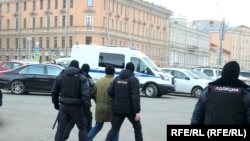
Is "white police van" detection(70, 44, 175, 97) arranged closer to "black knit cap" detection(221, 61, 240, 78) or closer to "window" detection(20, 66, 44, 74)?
"window" detection(20, 66, 44, 74)

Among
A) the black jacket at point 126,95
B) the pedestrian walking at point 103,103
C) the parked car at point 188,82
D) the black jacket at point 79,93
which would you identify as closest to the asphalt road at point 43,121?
the pedestrian walking at point 103,103

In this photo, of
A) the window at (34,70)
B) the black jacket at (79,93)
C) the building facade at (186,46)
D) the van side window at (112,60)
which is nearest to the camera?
the black jacket at (79,93)

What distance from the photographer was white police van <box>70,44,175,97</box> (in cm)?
2181

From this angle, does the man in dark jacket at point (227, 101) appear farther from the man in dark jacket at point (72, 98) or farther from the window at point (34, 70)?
the window at point (34, 70)

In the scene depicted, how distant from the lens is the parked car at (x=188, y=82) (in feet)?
77.7

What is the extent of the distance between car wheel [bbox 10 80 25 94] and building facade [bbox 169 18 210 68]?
313ft

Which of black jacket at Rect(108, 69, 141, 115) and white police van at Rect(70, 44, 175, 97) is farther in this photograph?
white police van at Rect(70, 44, 175, 97)

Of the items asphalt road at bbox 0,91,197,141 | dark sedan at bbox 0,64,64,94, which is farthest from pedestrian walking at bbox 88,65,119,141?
dark sedan at bbox 0,64,64,94

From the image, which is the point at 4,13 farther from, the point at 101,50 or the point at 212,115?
the point at 212,115

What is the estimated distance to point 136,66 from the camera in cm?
2200

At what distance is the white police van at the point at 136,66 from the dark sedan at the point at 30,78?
10.7 ft

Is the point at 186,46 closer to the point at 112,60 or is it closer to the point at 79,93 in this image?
the point at 112,60

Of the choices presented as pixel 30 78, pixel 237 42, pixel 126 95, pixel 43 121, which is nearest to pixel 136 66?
pixel 30 78

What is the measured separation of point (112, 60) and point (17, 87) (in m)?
5.08
